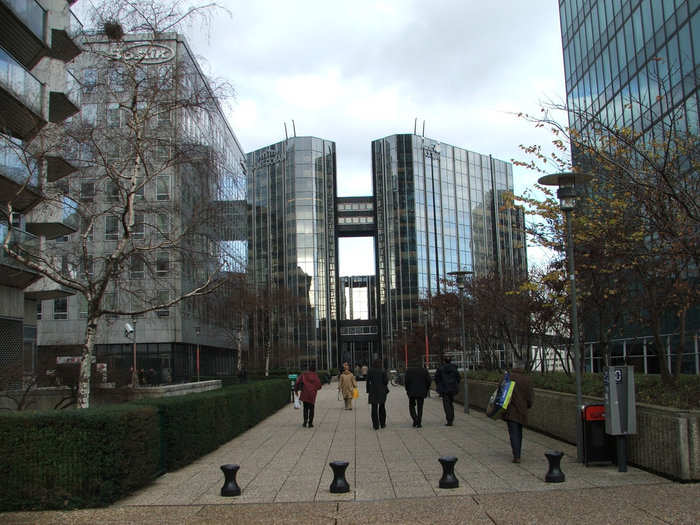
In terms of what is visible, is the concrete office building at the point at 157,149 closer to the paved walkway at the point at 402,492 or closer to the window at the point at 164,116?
the window at the point at 164,116

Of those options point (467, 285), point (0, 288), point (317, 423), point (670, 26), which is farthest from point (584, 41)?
point (0, 288)

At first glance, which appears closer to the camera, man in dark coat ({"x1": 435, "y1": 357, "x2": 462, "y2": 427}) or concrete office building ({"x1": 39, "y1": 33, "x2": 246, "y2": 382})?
concrete office building ({"x1": 39, "y1": 33, "x2": 246, "y2": 382})

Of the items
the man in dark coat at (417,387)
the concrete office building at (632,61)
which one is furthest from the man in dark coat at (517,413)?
the concrete office building at (632,61)

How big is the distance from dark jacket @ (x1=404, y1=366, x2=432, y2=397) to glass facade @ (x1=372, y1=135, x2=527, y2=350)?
7810 cm

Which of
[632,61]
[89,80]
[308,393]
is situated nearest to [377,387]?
[308,393]

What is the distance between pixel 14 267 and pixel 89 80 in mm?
8810

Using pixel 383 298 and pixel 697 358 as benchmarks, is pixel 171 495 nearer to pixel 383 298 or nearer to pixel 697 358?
pixel 697 358

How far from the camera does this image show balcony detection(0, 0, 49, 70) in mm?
20031

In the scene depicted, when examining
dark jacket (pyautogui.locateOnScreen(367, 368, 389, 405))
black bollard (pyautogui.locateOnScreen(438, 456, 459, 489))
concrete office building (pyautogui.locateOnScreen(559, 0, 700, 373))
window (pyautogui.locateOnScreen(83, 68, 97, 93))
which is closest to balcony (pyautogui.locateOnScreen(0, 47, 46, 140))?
window (pyautogui.locateOnScreen(83, 68, 97, 93))

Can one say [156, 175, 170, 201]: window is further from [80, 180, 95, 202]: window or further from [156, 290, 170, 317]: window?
[156, 290, 170, 317]: window

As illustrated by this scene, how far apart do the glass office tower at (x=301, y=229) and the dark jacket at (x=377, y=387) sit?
7754 centimetres

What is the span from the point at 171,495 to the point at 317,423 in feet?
33.2

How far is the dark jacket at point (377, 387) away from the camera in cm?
1573

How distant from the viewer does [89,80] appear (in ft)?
48.1
